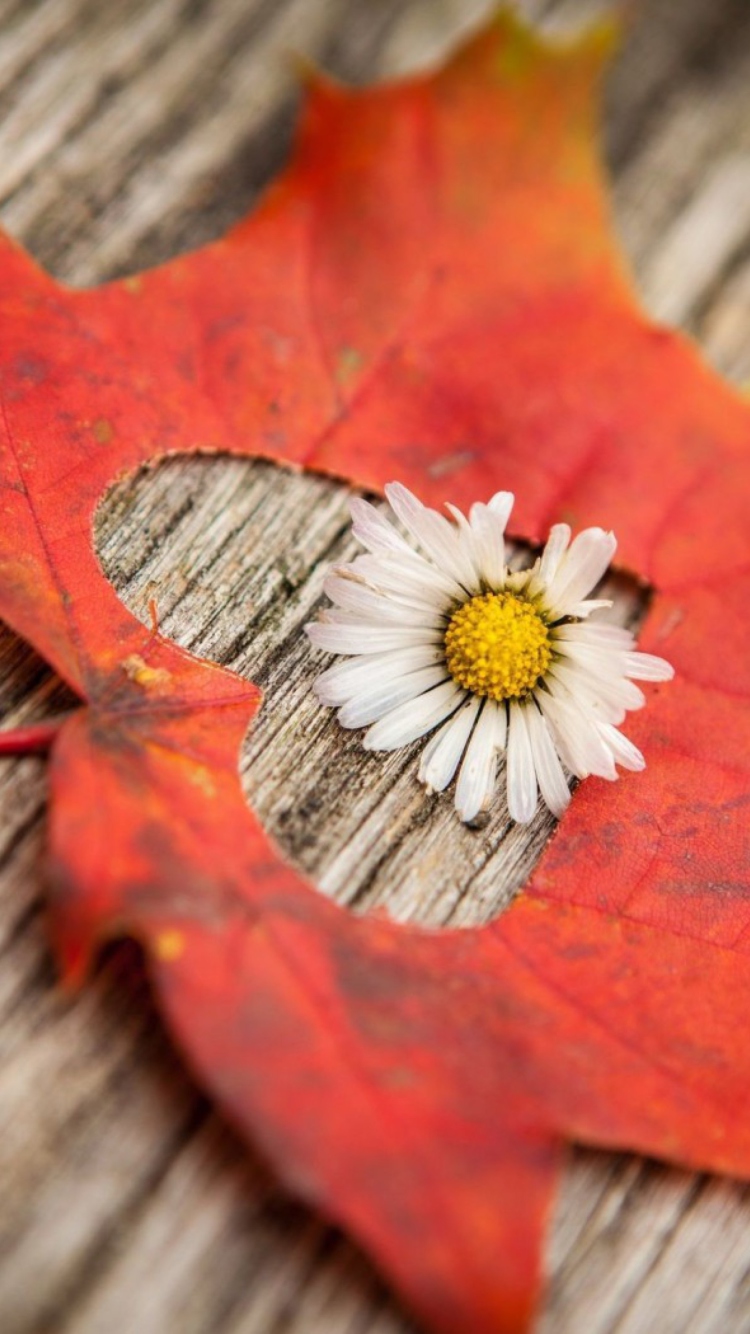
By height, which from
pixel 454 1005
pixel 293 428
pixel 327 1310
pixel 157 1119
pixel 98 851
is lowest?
pixel 327 1310

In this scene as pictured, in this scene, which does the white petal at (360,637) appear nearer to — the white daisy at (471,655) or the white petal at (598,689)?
the white daisy at (471,655)

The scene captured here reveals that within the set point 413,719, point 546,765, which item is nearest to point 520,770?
point 546,765

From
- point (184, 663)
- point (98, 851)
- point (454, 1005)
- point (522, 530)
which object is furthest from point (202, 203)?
point (454, 1005)

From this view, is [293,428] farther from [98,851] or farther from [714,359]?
[714,359]

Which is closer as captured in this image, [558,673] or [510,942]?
[510,942]

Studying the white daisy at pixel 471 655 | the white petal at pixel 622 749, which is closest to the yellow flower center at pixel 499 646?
the white daisy at pixel 471 655

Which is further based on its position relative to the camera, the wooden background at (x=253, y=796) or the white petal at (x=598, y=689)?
the white petal at (x=598, y=689)

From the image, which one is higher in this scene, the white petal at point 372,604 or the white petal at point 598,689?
the white petal at point 372,604

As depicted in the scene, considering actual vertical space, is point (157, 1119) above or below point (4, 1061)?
below
